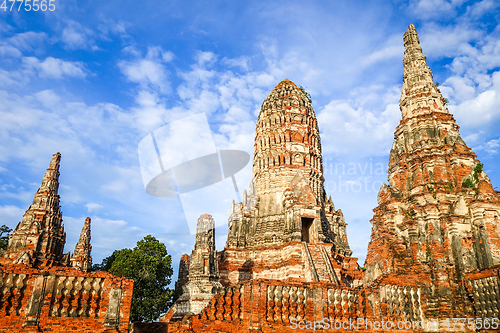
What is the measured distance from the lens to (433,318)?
15398mm

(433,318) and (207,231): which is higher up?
(207,231)

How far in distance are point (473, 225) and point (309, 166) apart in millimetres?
15360

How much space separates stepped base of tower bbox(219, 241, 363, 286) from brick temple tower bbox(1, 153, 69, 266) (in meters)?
13.5

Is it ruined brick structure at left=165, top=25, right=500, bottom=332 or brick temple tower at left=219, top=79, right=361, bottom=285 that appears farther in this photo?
brick temple tower at left=219, top=79, right=361, bottom=285

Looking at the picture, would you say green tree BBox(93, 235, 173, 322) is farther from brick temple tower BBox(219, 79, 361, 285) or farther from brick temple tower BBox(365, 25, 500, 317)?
brick temple tower BBox(365, 25, 500, 317)

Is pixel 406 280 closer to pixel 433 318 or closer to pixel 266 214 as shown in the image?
pixel 433 318

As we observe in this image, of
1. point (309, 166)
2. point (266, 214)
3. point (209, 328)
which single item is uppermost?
point (309, 166)

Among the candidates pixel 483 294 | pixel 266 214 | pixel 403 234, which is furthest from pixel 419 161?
pixel 266 214

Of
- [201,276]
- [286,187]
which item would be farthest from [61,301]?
[286,187]

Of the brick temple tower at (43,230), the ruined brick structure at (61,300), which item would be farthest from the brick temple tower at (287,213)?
the brick temple tower at (43,230)

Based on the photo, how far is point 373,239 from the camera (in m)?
18.6

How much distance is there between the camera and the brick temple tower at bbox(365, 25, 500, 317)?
55.1 ft
